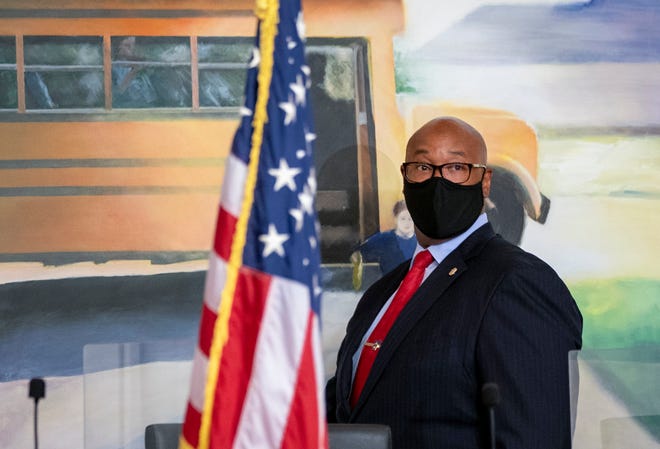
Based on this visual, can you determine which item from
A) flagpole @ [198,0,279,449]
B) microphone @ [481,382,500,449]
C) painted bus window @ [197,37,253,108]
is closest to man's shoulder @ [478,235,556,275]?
microphone @ [481,382,500,449]

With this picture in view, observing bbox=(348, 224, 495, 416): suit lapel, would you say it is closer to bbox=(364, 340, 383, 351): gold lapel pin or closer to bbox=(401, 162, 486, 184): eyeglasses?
bbox=(364, 340, 383, 351): gold lapel pin

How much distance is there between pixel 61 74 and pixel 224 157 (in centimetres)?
77

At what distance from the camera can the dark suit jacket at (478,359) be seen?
291cm

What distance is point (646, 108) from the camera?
4.79 meters

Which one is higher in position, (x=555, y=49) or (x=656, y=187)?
(x=555, y=49)

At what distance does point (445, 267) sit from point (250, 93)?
4.19 feet

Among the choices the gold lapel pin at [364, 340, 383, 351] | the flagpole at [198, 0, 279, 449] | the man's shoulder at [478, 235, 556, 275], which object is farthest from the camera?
the gold lapel pin at [364, 340, 383, 351]

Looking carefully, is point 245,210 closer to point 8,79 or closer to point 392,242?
point 392,242

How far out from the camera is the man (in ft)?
9.60

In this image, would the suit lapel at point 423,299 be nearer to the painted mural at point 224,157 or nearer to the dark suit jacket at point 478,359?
the dark suit jacket at point 478,359

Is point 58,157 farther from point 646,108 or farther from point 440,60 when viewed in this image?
point 646,108

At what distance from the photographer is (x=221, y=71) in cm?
461

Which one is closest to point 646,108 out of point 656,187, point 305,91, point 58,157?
point 656,187

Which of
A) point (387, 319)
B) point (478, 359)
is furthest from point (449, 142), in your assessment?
point (478, 359)
